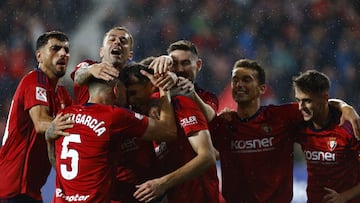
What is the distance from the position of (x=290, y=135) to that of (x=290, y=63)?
467 cm

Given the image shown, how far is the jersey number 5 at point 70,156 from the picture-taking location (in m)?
3.47

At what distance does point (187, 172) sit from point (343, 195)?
1.14 meters

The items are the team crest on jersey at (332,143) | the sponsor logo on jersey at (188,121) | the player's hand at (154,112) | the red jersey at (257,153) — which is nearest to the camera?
the sponsor logo on jersey at (188,121)

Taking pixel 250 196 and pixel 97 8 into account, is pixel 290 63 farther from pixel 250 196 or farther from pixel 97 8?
pixel 250 196

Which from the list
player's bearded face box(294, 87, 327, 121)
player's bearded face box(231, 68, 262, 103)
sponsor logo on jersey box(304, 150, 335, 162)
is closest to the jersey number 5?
player's bearded face box(231, 68, 262, 103)

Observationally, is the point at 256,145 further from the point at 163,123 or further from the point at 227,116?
the point at 163,123

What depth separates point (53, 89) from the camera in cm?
439

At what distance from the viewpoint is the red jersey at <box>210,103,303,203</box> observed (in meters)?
4.19

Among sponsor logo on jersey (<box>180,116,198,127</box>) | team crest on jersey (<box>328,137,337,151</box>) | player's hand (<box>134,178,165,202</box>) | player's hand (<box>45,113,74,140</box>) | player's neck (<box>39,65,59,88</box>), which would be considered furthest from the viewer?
player's neck (<box>39,65,59,88</box>)

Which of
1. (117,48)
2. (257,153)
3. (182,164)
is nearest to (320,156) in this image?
(257,153)

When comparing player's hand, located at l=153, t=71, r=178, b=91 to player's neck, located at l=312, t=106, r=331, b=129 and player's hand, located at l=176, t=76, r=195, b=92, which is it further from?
player's neck, located at l=312, t=106, r=331, b=129

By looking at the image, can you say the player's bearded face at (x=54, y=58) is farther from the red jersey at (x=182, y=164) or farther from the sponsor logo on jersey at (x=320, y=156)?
the sponsor logo on jersey at (x=320, y=156)

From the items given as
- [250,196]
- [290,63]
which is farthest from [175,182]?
[290,63]

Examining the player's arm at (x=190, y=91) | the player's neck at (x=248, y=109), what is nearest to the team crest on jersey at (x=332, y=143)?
the player's neck at (x=248, y=109)
